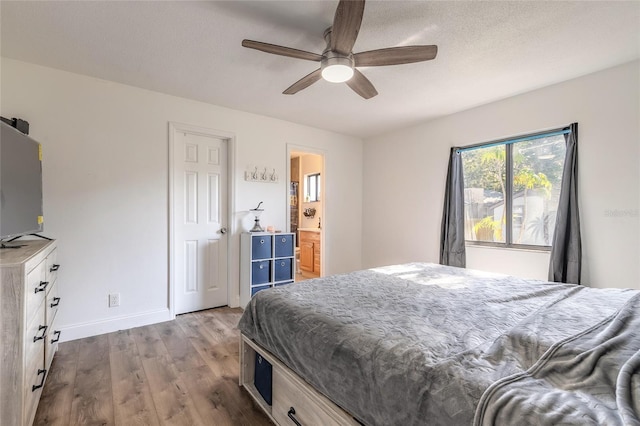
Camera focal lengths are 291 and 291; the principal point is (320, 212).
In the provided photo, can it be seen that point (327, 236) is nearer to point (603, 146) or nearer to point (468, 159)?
point (468, 159)

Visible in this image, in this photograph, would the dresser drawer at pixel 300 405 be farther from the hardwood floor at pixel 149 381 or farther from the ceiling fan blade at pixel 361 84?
the ceiling fan blade at pixel 361 84

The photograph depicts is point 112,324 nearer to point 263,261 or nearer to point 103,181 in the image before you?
point 103,181

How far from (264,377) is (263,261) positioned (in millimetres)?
1975

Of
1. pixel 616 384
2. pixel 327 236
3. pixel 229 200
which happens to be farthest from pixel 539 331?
pixel 327 236

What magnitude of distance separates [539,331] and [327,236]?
3.60 metres

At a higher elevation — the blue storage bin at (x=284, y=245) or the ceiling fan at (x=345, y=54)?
the ceiling fan at (x=345, y=54)

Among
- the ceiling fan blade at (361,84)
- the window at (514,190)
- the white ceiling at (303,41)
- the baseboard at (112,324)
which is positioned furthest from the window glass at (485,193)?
the baseboard at (112,324)

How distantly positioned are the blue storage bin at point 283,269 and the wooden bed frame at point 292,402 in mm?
1874

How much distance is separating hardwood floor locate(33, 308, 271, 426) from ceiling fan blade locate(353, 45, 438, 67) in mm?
2290

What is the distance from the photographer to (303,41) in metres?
2.19

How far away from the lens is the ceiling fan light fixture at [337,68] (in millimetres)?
1895

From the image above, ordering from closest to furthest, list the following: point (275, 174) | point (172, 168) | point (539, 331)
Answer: point (539, 331) < point (172, 168) < point (275, 174)

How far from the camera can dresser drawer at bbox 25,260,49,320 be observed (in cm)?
144

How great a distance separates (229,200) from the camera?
12.0ft
